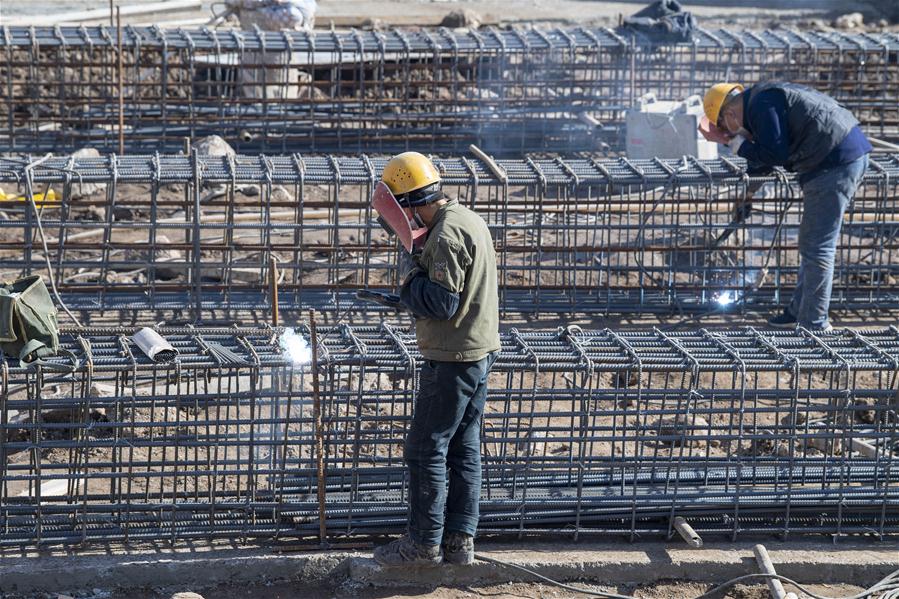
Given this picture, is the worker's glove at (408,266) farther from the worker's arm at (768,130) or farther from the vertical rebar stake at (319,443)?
the worker's arm at (768,130)

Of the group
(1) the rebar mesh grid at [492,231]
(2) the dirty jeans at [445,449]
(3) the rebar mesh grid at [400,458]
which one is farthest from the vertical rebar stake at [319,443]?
(1) the rebar mesh grid at [492,231]

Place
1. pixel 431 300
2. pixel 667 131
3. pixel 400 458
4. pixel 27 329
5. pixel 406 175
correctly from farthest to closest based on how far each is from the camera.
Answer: pixel 667 131 < pixel 400 458 < pixel 27 329 < pixel 406 175 < pixel 431 300

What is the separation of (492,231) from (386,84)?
520 cm

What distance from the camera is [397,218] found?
5719 mm

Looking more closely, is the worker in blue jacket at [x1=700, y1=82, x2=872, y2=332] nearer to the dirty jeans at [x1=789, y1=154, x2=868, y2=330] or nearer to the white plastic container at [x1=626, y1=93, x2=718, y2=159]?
the dirty jeans at [x1=789, y1=154, x2=868, y2=330]

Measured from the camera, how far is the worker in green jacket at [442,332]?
5652 mm

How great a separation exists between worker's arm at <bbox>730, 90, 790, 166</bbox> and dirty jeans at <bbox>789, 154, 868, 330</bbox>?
13.1 inches

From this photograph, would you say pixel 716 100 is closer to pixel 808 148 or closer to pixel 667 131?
pixel 808 148

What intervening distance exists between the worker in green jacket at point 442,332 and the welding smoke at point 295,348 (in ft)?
2.14

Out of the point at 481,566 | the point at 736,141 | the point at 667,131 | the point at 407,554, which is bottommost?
the point at 481,566

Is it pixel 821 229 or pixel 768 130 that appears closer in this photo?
pixel 768 130

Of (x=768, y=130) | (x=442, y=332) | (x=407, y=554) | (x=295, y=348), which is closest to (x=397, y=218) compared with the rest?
(x=442, y=332)

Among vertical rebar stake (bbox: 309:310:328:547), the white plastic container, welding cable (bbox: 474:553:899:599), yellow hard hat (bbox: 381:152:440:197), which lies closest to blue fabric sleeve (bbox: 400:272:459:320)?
yellow hard hat (bbox: 381:152:440:197)

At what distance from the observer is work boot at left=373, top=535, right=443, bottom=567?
5.99 meters
